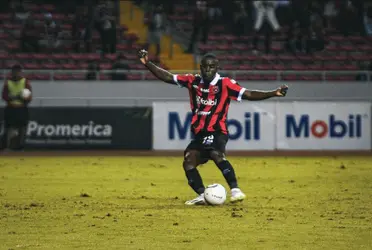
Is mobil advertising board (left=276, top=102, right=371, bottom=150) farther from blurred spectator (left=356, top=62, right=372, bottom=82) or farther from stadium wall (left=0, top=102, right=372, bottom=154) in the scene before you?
blurred spectator (left=356, top=62, right=372, bottom=82)

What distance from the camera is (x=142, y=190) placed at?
49.4 ft

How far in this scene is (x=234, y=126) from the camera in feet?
82.7

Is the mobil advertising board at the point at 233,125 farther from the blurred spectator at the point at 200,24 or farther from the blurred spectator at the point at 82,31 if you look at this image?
the blurred spectator at the point at 200,24

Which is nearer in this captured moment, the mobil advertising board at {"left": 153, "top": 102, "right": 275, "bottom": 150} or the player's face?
the player's face

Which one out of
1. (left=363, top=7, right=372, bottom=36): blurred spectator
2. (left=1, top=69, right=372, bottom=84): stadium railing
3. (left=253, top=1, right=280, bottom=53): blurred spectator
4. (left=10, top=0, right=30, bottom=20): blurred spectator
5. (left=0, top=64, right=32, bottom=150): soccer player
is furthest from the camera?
(left=363, top=7, right=372, bottom=36): blurred spectator

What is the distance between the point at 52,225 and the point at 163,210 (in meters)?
2.02

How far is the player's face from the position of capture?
12.6m

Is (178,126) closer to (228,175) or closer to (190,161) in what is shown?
(190,161)

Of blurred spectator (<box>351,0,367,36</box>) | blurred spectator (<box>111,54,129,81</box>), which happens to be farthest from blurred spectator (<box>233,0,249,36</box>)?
blurred spectator (<box>111,54,129,81</box>)

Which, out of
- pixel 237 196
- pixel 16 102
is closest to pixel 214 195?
pixel 237 196

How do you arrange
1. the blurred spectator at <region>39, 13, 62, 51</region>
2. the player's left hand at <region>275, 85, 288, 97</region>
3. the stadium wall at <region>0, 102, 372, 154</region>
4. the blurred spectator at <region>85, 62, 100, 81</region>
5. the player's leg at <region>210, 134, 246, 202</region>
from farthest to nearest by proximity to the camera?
the blurred spectator at <region>39, 13, 62, 51</region> < the blurred spectator at <region>85, 62, 100, 81</region> < the stadium wall at <region>0, 102, 372, 154</region> < the player's leg at <region>210, 134, 246, 202</region> < the player's left hand at <region>275, 85, 288, 97</region>

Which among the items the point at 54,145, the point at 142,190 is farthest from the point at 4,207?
the point at 54,145

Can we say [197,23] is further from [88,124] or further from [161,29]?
[88,124]

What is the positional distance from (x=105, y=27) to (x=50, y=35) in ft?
6.70
